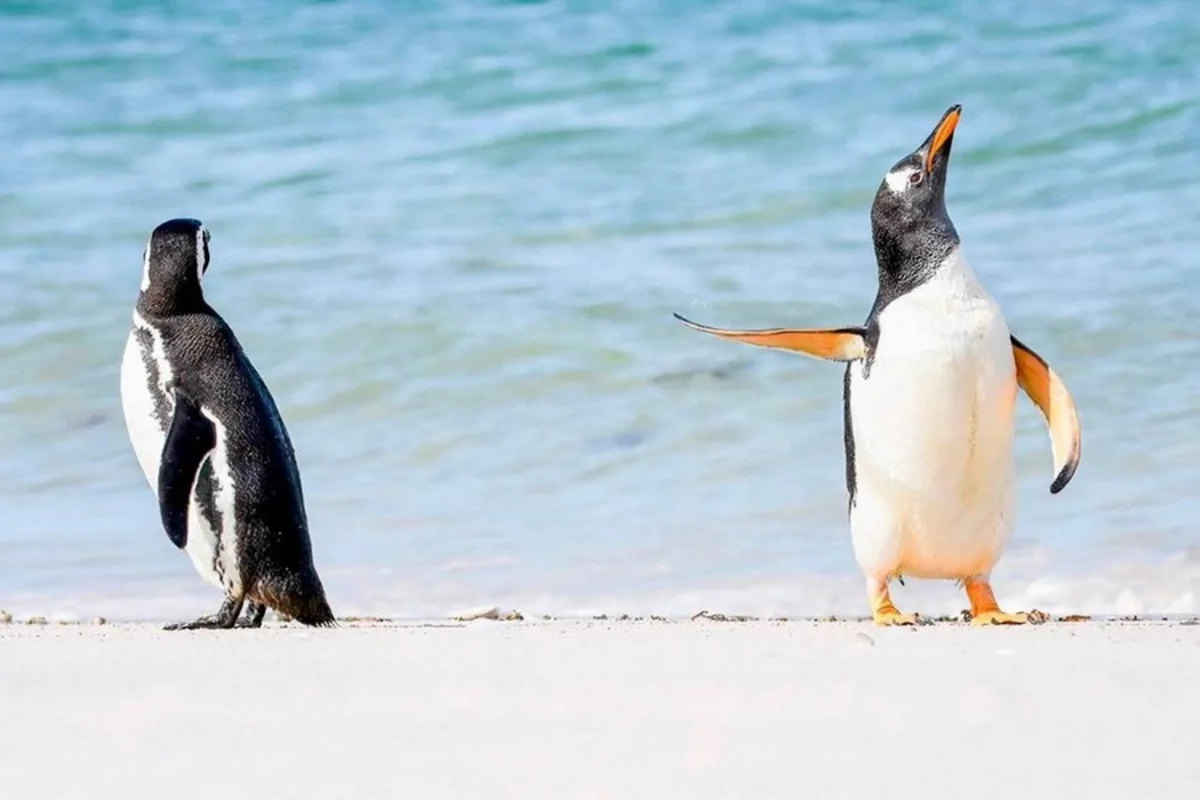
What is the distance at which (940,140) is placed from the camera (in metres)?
5.03

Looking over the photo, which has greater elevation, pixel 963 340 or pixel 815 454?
pixel 963 340

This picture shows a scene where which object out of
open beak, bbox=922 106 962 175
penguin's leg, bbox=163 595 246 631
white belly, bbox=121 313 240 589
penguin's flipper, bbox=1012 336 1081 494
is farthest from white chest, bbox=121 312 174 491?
penguin's flipper, bbox=1012 336 1081 494

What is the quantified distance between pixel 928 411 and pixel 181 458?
1763 millimetres

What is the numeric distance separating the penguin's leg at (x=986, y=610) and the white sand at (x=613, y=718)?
462mm

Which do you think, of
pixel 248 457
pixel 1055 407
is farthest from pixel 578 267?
pixel 1055 407

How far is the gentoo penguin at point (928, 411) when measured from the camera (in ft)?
16.0

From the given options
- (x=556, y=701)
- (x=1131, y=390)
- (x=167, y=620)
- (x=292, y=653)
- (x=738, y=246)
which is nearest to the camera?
(x=556, y=701)

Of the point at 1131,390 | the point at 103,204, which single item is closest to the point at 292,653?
the point at 1131,390

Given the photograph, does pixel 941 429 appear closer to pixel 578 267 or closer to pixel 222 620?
pixel 222 620

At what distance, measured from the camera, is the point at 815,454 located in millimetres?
7461

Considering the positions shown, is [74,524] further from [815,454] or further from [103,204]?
[103,204]

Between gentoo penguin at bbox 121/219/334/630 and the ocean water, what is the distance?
882mm

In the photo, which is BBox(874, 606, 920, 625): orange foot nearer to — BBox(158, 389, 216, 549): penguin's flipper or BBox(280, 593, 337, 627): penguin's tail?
BBox(280, 593, 337, 627): penguin's tail

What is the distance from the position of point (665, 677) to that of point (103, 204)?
7.92 meters
